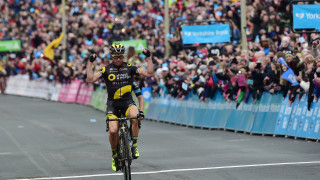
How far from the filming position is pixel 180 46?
31.8 m

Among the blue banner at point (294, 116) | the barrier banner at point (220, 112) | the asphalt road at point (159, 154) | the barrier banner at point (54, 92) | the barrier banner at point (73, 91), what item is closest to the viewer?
the asphalt road at point (159, 154)

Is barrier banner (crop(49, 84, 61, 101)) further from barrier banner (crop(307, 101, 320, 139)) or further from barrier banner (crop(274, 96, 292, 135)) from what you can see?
barrier banner (crop(307, 101, 320, 139))

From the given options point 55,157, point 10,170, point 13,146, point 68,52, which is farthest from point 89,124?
point 68,52

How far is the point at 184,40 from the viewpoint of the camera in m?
28.2

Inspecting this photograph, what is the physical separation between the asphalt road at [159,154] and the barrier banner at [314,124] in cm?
36

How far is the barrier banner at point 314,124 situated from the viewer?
1878cm

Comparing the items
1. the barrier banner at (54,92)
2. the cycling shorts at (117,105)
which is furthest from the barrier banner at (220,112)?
the barrier banner at (54,92)

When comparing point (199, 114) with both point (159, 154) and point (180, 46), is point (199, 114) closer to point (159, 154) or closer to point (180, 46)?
point (180, 46)

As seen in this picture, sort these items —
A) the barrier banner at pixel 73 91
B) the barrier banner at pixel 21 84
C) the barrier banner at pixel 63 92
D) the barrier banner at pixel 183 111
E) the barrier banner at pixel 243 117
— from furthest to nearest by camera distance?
the barrier banner at pixel 21 84
the barrier banner at pixel 63 92
the barrier banner at pixel 73 91
the barrier banner at pixel 183 111
the barrier banner at pixel 243 117

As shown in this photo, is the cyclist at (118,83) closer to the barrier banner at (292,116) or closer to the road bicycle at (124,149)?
the road bicycle at (124,149)

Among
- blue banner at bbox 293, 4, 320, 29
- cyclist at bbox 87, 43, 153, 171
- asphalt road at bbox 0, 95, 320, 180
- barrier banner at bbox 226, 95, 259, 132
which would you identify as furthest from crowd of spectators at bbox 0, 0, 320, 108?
cyclist at bbox 87, 43, 153, 171

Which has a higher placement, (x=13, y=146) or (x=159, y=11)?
(x=159, y=11)

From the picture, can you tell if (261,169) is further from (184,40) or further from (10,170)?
(184,40)

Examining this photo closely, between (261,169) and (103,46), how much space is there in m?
26.9
